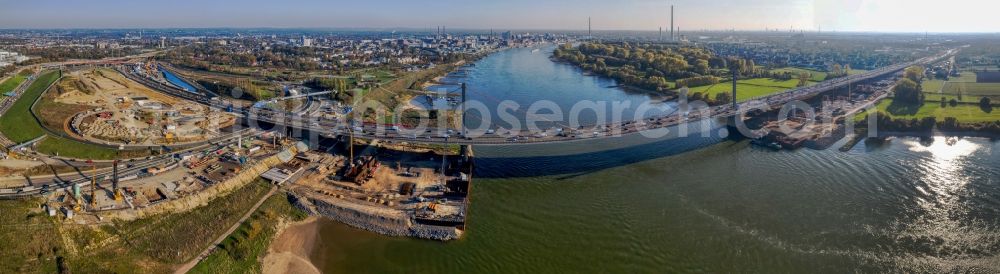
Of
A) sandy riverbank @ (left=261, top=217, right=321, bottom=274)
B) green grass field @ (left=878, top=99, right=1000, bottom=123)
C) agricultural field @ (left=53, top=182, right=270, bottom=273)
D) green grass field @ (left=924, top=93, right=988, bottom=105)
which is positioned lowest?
sandy riverbank @ (left=261, top=217, right=321, bottom=274)

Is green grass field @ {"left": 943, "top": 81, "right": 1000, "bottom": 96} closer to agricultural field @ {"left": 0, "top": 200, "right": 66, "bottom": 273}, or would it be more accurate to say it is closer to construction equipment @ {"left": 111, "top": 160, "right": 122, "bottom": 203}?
construction equipment @ {"left": 111, "top": 160, "right": 122, "bottom": 203}

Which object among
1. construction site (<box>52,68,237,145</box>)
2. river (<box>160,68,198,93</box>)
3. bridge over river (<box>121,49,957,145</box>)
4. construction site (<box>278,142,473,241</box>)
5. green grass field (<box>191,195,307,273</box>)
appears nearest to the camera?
green grass field (<box>191,195,307,273</box>)

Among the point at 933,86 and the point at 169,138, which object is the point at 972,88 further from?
the point at 169,138

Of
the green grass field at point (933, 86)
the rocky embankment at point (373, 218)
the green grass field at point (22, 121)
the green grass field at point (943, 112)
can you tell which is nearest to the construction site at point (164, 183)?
the rocky embankment at point (373, 218)

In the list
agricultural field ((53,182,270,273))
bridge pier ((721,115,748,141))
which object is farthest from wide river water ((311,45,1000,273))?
agricultural field ((53,182,270,273))

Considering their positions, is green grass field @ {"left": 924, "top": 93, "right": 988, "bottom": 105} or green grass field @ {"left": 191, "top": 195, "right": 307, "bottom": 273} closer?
green grass field @ {"left": 191, "top": 195, "right": 307, "bottom": 273}

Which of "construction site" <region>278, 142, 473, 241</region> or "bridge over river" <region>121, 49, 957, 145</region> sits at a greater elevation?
"bridge over river" <region>121, 49, 957, 145</region>

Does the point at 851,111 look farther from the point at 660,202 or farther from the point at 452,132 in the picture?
the point at 452,132
